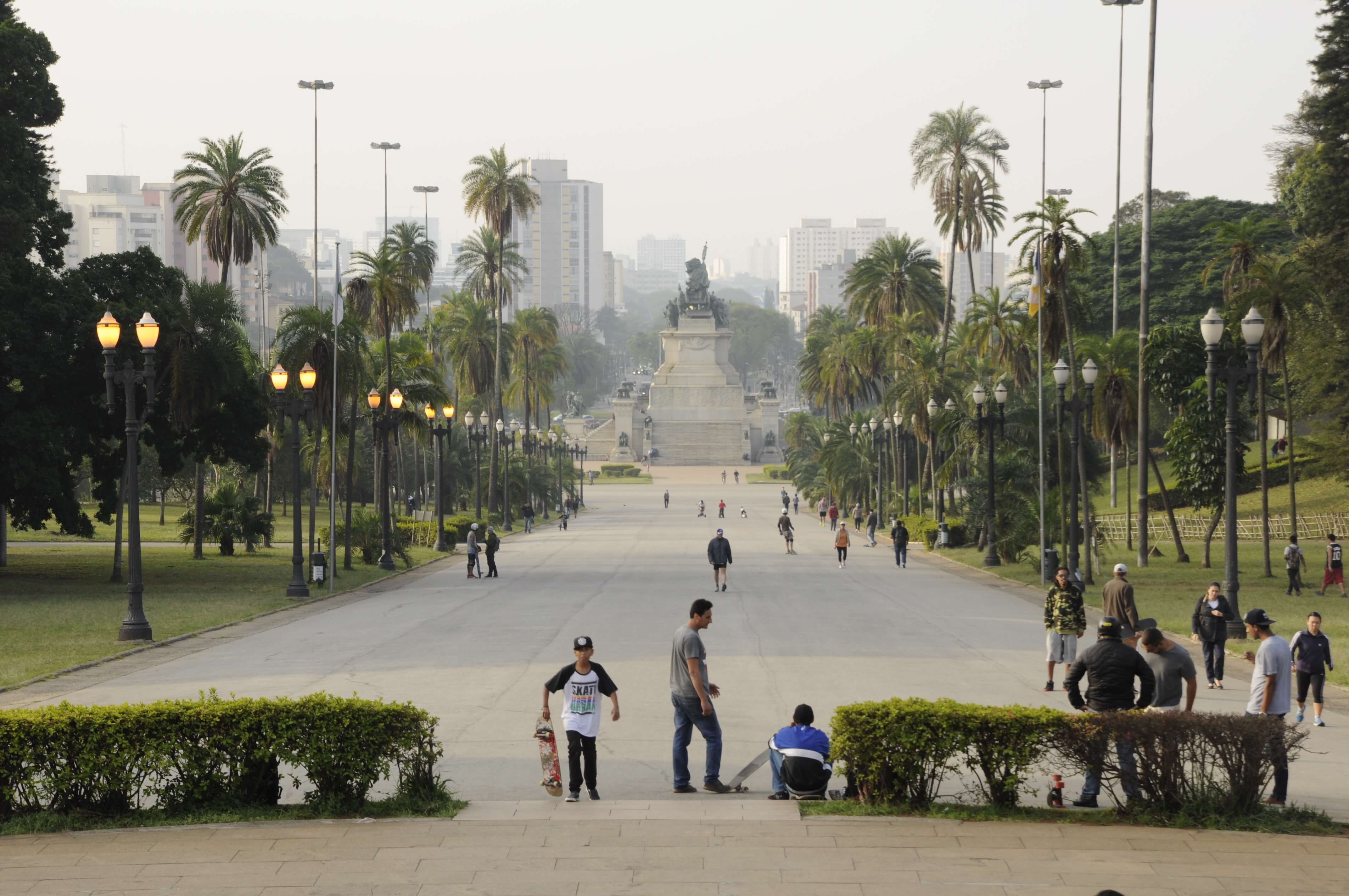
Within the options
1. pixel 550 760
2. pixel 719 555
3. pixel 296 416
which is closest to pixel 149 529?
pixel 296 416

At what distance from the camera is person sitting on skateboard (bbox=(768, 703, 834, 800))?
10797 millimetres

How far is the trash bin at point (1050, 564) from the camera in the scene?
101 feet

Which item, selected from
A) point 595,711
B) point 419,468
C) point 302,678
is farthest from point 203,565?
point 419,468

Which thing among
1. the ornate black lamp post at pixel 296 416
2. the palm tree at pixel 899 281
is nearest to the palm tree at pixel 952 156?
the palm tree at pixel 899 281

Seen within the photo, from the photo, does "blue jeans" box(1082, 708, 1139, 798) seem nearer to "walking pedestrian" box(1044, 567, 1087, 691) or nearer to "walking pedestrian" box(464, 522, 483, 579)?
"walking pedestrian" box(1044, 567, 1087, 691)

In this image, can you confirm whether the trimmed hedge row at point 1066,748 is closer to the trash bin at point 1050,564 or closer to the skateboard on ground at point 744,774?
the skateboard on ground at point 744,774

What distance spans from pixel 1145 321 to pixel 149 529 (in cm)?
4264

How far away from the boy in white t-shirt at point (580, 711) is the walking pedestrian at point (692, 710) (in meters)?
0.65

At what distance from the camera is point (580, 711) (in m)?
10.7

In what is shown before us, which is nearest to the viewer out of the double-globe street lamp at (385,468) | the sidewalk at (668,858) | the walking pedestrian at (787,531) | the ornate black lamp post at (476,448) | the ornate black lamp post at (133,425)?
the sidewalk at (668,858)

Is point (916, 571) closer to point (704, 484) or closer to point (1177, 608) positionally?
point (1177, 608)

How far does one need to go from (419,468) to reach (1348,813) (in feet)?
249

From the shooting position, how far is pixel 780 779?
1096cm

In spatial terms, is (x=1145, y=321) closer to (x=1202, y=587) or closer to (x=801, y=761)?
(x=1202, y=587)
